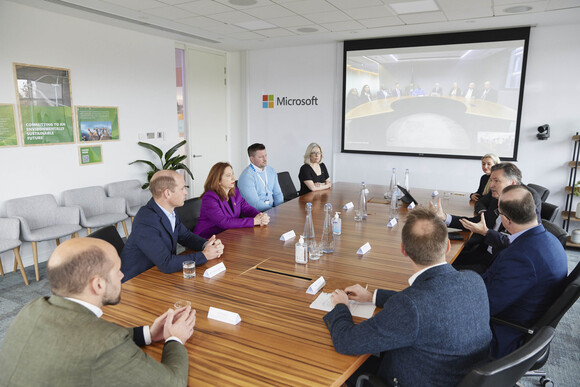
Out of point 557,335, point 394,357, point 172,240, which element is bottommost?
point 557,335

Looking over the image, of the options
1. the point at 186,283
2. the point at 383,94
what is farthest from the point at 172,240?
the point at 383,94

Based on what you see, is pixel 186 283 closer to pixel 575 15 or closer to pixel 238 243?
pixel 238 243

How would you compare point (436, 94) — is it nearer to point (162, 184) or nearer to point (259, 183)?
point (259, 183)

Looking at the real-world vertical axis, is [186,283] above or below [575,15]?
below

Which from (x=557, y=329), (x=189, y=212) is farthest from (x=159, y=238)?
(x=557, y=329)

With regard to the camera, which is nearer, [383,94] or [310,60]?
[383,94]

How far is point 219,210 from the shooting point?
3168mm

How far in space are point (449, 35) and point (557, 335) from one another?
469 cm

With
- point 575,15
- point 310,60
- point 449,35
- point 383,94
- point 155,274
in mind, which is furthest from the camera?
point 310,60

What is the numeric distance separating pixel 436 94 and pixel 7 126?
20.0 ft

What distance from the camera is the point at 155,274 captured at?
2.17m

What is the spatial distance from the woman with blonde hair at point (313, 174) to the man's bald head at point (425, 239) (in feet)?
11.3

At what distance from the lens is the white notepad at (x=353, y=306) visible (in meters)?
1.73

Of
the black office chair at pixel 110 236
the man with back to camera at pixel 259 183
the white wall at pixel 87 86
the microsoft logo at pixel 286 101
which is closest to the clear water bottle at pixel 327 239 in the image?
the black office chair at pixel 110 236
